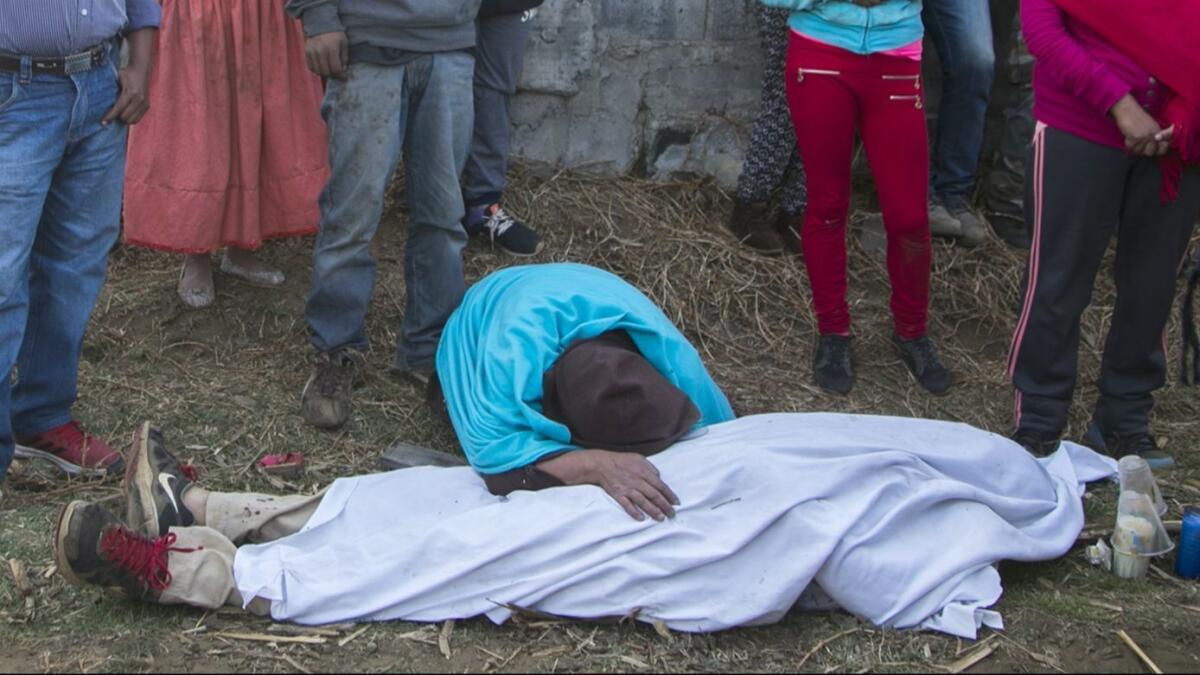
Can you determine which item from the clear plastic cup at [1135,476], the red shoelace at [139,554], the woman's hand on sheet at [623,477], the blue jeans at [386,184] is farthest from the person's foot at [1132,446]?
the red shoelace at [139,554]

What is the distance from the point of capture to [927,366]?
15.6ft

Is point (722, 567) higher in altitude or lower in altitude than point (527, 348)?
lower

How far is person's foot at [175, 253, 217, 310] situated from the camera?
4828 millimetres

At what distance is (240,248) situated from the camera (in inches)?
195

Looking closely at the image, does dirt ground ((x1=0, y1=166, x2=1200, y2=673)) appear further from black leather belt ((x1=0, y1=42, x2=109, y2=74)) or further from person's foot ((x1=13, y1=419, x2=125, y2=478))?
black leather belt ((x1=0, y1=42, x2=109, y2=74))

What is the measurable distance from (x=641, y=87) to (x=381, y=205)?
1733 millimetres

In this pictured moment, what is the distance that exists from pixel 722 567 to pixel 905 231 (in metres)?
1.75

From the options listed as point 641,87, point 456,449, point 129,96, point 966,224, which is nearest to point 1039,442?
point 966,224

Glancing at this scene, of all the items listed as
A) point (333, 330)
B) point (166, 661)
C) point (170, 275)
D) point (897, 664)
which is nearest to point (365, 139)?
point (333, 330)

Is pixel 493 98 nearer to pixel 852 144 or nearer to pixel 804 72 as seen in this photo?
pixel 804 72

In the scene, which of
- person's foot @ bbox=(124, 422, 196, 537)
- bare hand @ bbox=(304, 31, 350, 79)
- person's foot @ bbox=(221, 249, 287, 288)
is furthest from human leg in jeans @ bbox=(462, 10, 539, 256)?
person's foot @ bbox=(124, 422, 196, 537)

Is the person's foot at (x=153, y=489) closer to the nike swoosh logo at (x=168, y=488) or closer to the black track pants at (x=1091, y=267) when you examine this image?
the nike swoosh logo at (x=168, y=488)

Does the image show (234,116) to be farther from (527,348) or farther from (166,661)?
(166,661)

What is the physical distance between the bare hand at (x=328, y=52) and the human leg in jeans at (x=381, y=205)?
55 millimetres
